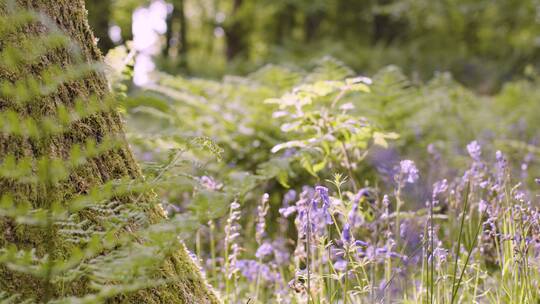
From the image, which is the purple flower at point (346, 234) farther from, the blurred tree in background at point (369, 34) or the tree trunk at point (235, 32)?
the tree trunk at point (235, 32)

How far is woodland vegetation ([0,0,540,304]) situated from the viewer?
4.85 ft

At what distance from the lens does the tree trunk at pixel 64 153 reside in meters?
1.60

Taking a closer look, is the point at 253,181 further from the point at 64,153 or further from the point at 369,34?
the point at 369,34

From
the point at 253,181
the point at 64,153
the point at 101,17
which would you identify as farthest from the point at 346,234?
the point at 101,17

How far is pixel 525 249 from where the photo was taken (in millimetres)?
2207

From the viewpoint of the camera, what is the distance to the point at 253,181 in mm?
1811

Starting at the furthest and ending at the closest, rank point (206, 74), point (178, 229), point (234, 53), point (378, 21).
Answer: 1. point (378, 21)
2. point (234, 53)
3. point (206, 74)
4. point (178, 229)

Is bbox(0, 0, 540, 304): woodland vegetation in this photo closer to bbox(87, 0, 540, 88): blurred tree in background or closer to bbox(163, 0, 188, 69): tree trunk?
bbox(87, 0, 540, 88): blurred tree in background

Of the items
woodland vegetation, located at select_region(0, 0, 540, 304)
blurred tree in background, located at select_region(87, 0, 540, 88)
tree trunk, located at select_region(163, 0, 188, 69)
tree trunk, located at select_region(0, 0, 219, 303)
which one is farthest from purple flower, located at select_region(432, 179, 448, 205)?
tree trunk, located at select_region(163, 0, 188, 69)

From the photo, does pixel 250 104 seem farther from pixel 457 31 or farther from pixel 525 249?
pixel 457 31

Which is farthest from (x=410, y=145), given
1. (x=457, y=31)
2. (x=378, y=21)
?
(x=457, y=31)

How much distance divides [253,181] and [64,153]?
563mm

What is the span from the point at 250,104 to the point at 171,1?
16452 mm

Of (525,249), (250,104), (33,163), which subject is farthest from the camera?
(250,104)
